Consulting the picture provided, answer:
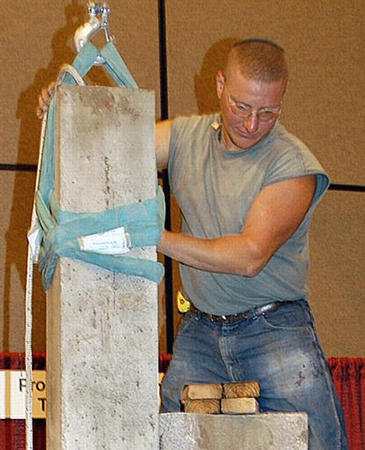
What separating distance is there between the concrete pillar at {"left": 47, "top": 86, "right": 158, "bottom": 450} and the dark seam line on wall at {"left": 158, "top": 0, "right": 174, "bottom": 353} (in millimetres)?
1970

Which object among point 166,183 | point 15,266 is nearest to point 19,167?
point 15,266

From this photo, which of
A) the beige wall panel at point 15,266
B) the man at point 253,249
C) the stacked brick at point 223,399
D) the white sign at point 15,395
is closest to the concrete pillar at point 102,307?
the stacked brick at point 223,399

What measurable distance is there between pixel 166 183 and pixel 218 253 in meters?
1.54

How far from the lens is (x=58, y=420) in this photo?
3.83ft

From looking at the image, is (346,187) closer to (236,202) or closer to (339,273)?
(339,273)

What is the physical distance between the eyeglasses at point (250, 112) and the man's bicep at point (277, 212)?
145 millimetres

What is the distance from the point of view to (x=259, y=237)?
1892mm

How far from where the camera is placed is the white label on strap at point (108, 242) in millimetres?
1185

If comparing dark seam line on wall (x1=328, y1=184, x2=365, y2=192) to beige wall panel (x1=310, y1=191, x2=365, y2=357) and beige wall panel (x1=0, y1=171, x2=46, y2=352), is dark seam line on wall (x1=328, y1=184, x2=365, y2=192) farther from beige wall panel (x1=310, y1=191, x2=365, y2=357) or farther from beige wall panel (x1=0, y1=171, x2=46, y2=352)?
beige wall panel (x1=0, y1=171, x2=46, y2=352)

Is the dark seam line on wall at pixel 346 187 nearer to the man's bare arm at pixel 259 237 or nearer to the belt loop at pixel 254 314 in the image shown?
the man's bare arm at pixel 259 237

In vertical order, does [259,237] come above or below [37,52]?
below

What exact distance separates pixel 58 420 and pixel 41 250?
238mm

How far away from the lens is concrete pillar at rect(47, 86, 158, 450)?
3.83 feet

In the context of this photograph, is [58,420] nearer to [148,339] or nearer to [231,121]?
[148,339]
